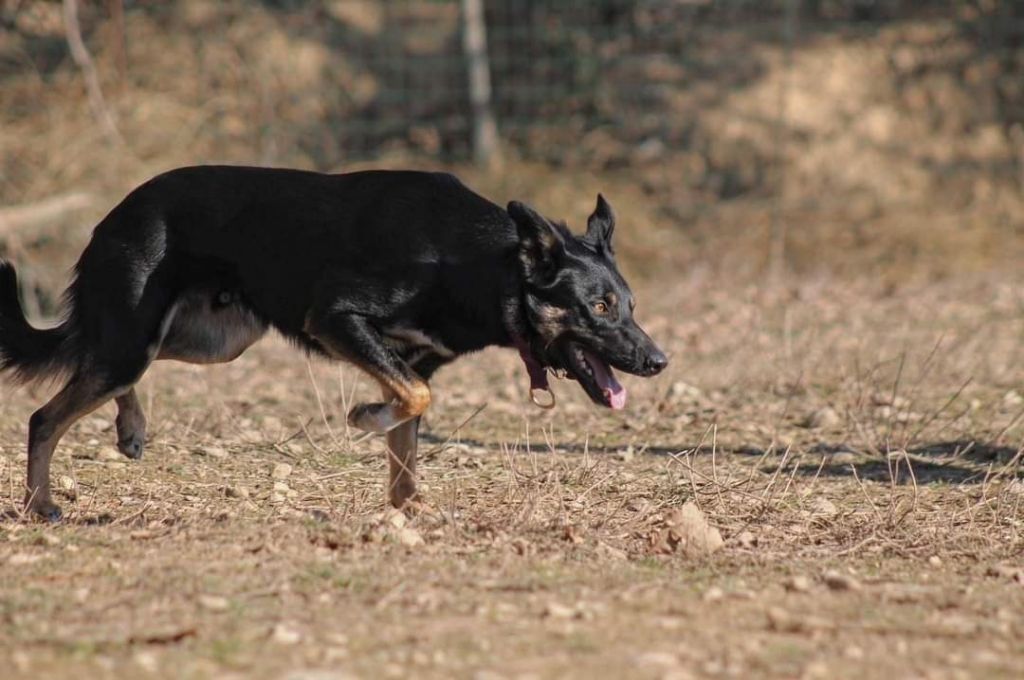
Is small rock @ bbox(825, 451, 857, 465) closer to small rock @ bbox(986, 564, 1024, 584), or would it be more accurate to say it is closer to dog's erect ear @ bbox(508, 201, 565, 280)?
small rock @ bbox(986, 564, 1024, 584)

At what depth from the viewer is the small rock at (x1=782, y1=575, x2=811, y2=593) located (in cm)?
459

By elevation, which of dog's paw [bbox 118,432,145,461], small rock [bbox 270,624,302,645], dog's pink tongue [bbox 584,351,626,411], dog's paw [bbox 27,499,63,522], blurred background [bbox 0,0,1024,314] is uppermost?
blurred background [bbox 0,0,1024,314]

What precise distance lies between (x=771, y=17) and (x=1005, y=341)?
6.63 meters

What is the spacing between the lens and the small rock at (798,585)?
15.0 feet

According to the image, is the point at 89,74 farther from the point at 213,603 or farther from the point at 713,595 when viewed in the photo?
the point at 713,595

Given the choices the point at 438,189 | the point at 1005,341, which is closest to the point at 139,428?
the point at 438,189

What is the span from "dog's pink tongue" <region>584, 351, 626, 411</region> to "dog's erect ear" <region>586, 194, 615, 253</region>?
0.49m

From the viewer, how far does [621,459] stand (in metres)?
6.75

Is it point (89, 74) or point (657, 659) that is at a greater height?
point (89, 74)

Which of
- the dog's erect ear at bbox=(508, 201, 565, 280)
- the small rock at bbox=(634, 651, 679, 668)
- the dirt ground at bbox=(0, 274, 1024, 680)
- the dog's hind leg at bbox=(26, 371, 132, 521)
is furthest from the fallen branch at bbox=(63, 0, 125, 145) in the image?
the small rock at bbox=(634, 651, 679, 668)

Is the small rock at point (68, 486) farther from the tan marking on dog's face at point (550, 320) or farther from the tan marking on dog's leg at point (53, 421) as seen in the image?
the tan marking on dog's face at point (550, 320)

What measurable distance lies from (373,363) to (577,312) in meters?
0.77

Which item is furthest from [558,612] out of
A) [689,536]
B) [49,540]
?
[49,540]

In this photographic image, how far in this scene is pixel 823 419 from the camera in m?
7.68
